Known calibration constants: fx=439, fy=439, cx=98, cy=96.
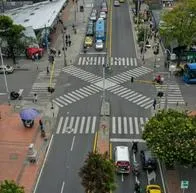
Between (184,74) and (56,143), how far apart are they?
2983 centimetres

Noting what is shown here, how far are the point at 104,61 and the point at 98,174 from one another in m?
48.3

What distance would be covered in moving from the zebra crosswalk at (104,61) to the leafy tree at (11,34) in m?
12.3

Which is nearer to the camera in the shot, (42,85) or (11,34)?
(42,85)

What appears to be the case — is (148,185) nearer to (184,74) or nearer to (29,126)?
(29,126)

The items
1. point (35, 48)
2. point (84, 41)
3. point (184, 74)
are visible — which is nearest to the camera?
point (184, 74)

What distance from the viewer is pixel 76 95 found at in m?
73.2

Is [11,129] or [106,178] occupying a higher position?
[106,178]

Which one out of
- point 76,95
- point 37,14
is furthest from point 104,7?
point 76,95

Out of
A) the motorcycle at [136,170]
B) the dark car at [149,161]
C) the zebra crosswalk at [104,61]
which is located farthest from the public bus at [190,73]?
the motorcycle at [136,170]

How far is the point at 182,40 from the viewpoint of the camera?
82812 mm

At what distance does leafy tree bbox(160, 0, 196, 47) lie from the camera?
81.9 metres

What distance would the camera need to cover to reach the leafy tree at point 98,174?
42.2m

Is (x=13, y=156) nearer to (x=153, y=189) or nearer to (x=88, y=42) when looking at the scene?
(x=153, y=189)

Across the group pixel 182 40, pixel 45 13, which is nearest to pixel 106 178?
pixel 182 40
